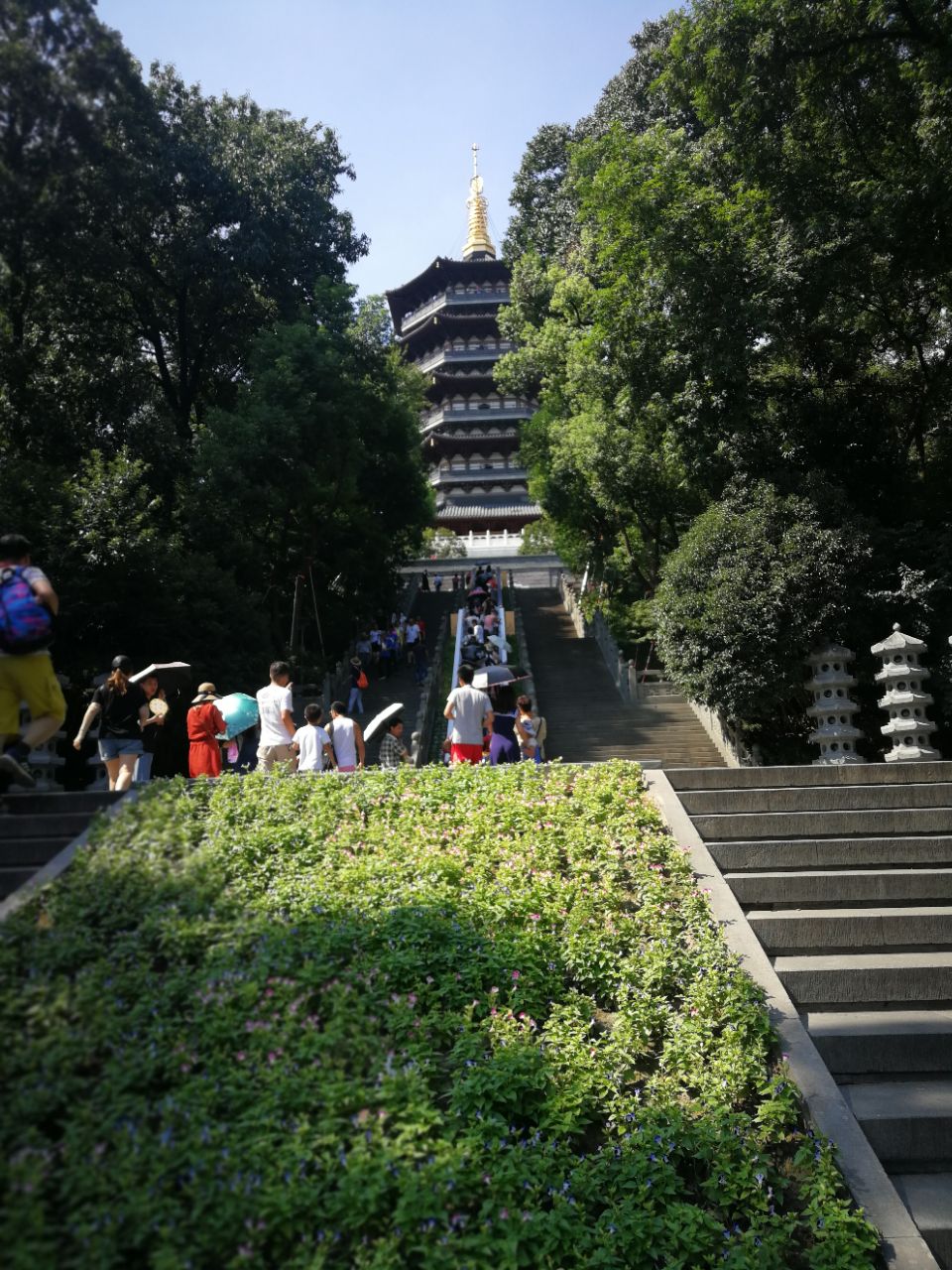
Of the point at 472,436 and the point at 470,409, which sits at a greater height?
the point at 470,409

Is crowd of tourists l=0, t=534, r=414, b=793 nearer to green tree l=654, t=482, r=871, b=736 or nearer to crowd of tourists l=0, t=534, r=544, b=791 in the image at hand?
crowd of tourists l=0, t=534, r=544, b=791

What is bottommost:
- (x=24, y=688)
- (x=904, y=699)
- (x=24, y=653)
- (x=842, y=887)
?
(x=842, y=887)

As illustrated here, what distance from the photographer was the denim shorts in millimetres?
7426

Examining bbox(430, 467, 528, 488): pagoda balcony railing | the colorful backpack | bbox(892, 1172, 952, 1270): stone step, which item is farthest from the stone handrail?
bbox(430, 467, 528, 488): pagoda balcony railing

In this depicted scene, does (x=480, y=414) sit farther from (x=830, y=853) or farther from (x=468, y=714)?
(x=830, y=853)

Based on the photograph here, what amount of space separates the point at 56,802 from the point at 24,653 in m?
1.77

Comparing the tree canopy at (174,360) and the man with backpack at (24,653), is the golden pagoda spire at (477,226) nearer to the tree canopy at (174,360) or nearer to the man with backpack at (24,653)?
the tree canopy at (174,360)

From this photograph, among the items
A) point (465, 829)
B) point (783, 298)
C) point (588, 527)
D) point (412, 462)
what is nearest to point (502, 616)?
point (588, 527)

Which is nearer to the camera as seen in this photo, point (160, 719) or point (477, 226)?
Result: point (160, 719)

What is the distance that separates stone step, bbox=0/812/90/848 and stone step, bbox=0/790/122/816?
235mm

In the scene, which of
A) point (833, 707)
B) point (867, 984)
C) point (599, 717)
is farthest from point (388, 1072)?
→ point (599, 717)

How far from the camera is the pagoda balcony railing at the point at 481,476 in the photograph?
4409cm

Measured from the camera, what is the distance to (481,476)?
145 feet

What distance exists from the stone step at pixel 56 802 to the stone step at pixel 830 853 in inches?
158
